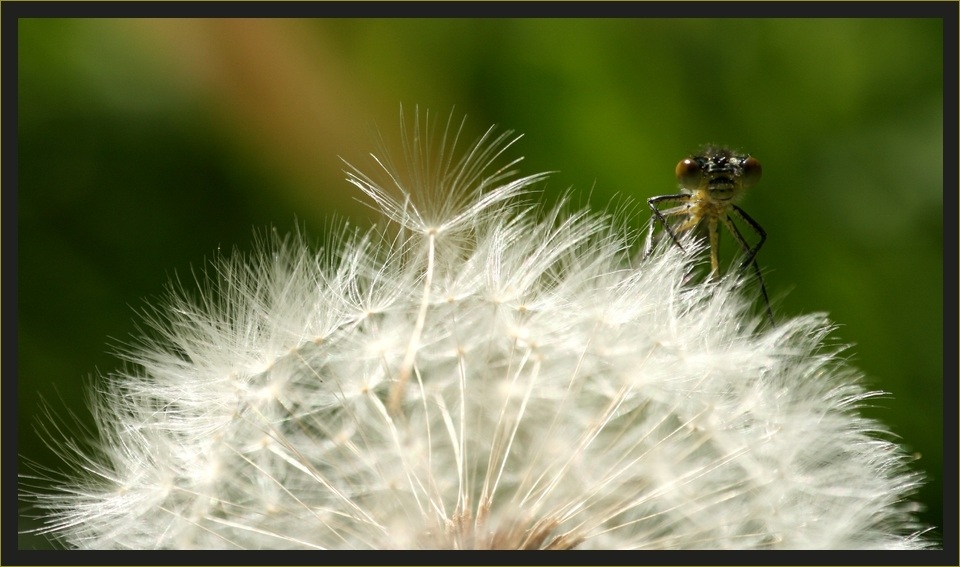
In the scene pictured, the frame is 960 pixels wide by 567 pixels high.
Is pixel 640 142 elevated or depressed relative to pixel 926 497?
elevated

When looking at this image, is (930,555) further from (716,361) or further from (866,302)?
(866,302)

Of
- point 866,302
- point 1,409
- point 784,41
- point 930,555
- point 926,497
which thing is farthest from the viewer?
point 784,41

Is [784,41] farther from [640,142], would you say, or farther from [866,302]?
[866,302]

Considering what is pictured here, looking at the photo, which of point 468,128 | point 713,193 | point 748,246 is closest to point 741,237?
Answer: point 748,246

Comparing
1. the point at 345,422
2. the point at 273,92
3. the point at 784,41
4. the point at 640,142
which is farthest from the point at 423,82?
the point at 345,422

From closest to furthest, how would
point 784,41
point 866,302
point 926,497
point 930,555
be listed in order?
1. point 930,555
2. point 926,497
3. point 866,302
4. point 784,41

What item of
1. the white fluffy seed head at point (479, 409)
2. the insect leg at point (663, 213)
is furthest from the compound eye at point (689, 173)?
the white fluffy seed head at point (479, 409)

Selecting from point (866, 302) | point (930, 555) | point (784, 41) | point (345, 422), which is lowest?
point (930, 555)

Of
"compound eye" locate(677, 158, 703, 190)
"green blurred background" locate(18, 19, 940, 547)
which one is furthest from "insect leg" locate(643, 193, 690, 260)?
"green blurred background" locate(18, 19, 940, 547)

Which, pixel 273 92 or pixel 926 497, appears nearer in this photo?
pixel 926 497
